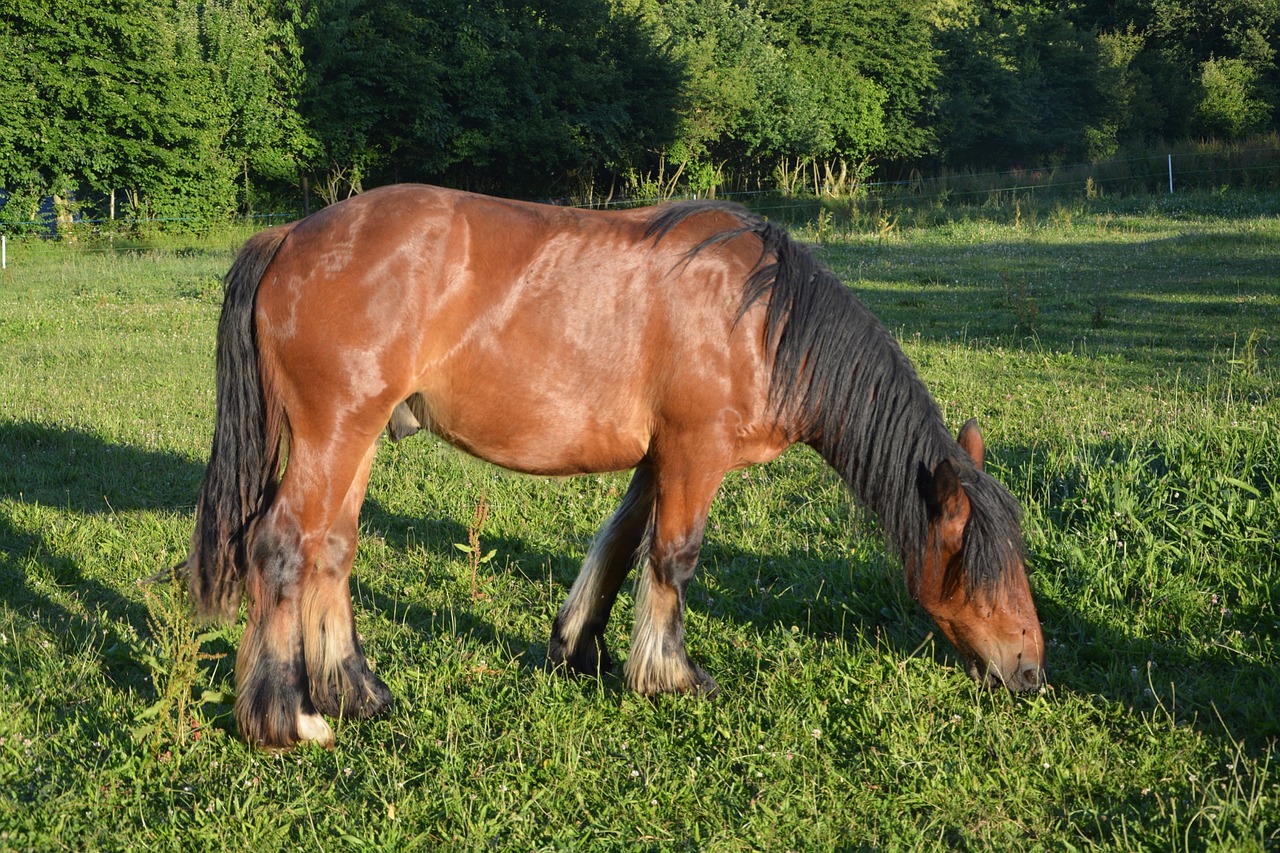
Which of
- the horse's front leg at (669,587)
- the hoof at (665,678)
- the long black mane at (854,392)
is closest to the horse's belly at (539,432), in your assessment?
the horse's front leg at (669,587)

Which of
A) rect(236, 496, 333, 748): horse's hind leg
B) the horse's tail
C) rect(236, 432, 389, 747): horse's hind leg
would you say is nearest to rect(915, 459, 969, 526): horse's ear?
rect(236, 432, 389, 747): horse's hind leg

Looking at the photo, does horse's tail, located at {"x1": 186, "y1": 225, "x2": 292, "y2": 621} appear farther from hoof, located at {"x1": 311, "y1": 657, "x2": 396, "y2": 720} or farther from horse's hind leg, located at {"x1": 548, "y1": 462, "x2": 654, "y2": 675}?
horse's hind leg, located at {"x1": 548, "y1": 462, "x2": 654, "y2": 675}

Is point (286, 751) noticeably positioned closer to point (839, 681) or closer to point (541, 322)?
point (541, 322)

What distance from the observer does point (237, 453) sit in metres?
3.75

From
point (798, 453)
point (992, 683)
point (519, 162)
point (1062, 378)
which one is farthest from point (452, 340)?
point (519, 162)

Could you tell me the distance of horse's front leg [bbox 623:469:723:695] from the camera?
151 inches

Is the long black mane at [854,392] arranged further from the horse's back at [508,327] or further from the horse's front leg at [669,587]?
the horse's front leg at [669,587]

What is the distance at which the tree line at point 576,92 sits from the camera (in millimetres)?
25891

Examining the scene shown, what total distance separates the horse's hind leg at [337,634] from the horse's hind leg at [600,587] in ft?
2.46

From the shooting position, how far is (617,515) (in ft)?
14.1

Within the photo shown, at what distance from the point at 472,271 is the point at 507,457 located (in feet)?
2.36

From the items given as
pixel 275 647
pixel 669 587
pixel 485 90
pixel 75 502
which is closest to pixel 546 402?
pixel 669 587

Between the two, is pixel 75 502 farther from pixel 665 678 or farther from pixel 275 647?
pixel 665 678

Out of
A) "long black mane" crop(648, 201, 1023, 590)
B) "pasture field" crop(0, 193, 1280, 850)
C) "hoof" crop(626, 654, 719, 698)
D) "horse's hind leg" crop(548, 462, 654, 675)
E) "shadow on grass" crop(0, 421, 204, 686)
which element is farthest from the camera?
"shadow on grass" crop(0, 421, 204, 686)
